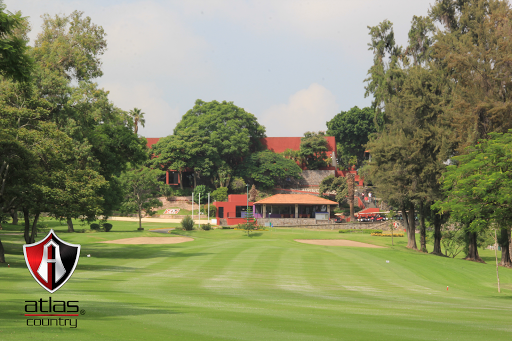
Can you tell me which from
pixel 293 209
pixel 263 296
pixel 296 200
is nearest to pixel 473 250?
pixel 296 200

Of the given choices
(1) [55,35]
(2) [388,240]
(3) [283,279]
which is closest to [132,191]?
(1) [55,35]

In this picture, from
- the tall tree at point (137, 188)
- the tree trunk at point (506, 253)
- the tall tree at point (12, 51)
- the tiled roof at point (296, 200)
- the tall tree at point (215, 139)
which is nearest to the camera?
the tall tree at point (12, 51)

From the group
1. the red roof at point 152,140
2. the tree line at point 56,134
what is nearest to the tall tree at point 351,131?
the red roof at point 152,140

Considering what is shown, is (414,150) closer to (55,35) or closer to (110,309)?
(55,35)

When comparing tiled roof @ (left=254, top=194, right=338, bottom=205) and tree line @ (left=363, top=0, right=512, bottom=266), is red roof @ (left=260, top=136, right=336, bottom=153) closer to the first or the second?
tiled roof @ (left=254, top=194, right=338, bottom=205)

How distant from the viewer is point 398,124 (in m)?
50.3

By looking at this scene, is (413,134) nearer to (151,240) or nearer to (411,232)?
(411,232)

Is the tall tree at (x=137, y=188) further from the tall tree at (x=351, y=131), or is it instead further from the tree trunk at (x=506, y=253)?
the tall tree at (x=351, y=131)

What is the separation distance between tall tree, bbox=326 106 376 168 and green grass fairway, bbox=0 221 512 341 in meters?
78.4

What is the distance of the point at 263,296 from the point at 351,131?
107950 millimetres

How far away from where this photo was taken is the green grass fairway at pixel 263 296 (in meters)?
9.31

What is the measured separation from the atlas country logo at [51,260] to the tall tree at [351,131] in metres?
114

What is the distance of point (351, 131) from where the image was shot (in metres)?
122

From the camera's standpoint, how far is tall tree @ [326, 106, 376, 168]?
12075cm
